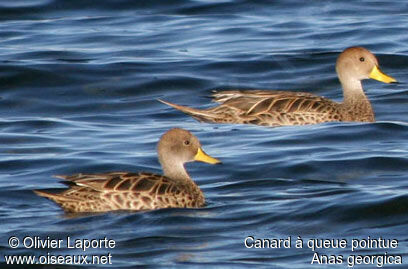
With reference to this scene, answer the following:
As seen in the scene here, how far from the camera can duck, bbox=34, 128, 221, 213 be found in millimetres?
11805

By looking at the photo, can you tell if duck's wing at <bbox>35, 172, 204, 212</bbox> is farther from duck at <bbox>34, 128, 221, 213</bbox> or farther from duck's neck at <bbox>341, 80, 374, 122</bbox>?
duck's neck at <bbox>341, 80, 374, 122</bbox>

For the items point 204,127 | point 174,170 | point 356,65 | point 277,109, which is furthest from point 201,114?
point 174,170

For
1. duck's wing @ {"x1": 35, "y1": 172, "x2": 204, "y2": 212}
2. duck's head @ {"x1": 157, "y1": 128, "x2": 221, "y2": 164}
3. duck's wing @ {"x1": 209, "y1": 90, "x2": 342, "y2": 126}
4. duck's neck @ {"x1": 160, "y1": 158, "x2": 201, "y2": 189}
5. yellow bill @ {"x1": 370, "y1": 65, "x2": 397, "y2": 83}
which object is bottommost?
duck's wing @ {"x1": 35, "y1": 172, "x2": 204, "y2": 212}

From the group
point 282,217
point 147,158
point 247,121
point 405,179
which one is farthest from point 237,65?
point 282,217

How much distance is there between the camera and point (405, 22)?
21750 mm

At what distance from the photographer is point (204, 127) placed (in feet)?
51.1

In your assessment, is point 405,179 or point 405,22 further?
point 405,22

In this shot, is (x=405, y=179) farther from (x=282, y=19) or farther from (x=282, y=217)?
(x=282, y=19)

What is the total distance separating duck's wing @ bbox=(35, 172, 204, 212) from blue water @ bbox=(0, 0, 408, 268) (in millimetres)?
123

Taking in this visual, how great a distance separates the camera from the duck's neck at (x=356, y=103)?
1567 centimetres

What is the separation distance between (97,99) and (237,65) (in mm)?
2280

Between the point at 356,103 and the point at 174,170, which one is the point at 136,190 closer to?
the point at 174,170

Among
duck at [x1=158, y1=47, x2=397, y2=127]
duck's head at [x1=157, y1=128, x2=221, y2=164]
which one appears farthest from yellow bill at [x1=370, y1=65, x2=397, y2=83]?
duck's head at [x1=157, y1=128, x2=221, y2=164]

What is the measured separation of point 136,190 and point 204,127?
12.3ft
